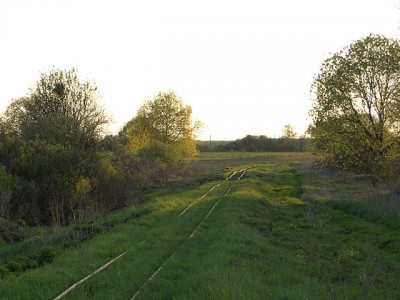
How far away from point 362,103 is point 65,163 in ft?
69.0

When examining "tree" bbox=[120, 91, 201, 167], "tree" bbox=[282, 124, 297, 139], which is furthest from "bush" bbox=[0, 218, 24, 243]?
"tree" bbox=[282, 124, 297, 139]

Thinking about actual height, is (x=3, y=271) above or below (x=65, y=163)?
below

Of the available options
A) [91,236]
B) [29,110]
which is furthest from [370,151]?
[29,110]

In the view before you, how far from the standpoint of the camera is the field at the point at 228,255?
851 centimetres

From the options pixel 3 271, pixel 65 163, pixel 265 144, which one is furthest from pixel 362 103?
pixel 265 144

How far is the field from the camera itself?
8.51 m

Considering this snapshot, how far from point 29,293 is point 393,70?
26.7m

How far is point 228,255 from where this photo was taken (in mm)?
10812

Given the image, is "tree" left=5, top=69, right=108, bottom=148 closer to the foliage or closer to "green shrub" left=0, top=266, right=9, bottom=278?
"green shrub" left=0, top=266, right=9, bottom=278

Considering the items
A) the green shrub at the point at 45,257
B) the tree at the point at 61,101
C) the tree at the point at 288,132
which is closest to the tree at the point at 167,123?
the tree at the point at 61,101

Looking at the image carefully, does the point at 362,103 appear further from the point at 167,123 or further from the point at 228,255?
the point at 167,123

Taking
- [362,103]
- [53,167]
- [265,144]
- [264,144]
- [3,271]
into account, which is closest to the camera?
[3,271]

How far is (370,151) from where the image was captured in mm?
28812

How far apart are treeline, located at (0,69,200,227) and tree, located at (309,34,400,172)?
15231 millimetres
